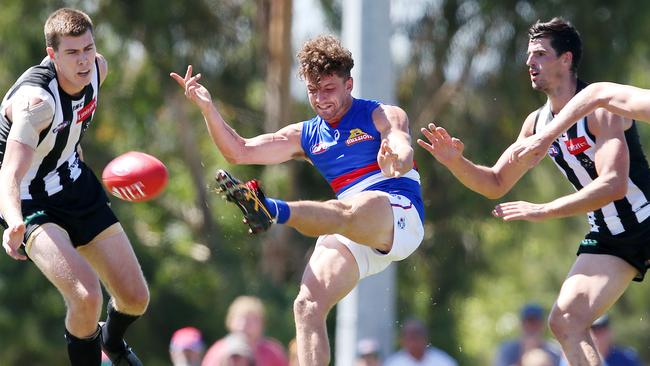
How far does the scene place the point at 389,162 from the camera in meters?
7.43

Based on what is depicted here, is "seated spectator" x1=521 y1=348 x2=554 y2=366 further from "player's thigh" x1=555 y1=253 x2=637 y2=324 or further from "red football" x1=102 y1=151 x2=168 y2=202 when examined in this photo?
"red football" x1=102 y1=151 x2=168 y2=202

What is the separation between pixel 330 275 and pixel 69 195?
5.83 ft

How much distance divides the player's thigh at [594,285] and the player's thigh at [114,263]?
2.69 m

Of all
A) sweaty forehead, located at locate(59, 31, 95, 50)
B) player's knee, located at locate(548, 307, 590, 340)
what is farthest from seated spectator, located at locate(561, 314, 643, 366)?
sweaty forehead, located at locate(59, 31, 95, 50)

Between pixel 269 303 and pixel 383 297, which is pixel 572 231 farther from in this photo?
pixel 383 297

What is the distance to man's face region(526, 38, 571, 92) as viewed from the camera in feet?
26.4

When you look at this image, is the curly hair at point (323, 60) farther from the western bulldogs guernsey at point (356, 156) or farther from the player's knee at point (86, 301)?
the player's knee at point (86, 301)

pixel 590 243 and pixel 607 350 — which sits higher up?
pixel 590 243

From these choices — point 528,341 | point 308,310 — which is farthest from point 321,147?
point 528,341

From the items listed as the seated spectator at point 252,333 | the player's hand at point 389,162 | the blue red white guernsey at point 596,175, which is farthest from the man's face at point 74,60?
the seated spectator at point 252,333

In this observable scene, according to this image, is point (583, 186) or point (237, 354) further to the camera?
point (237, 354)

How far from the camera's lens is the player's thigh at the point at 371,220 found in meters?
7.46

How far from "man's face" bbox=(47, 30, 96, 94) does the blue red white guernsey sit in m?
2.98

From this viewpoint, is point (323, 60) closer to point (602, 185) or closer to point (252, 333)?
point (602, 185)
